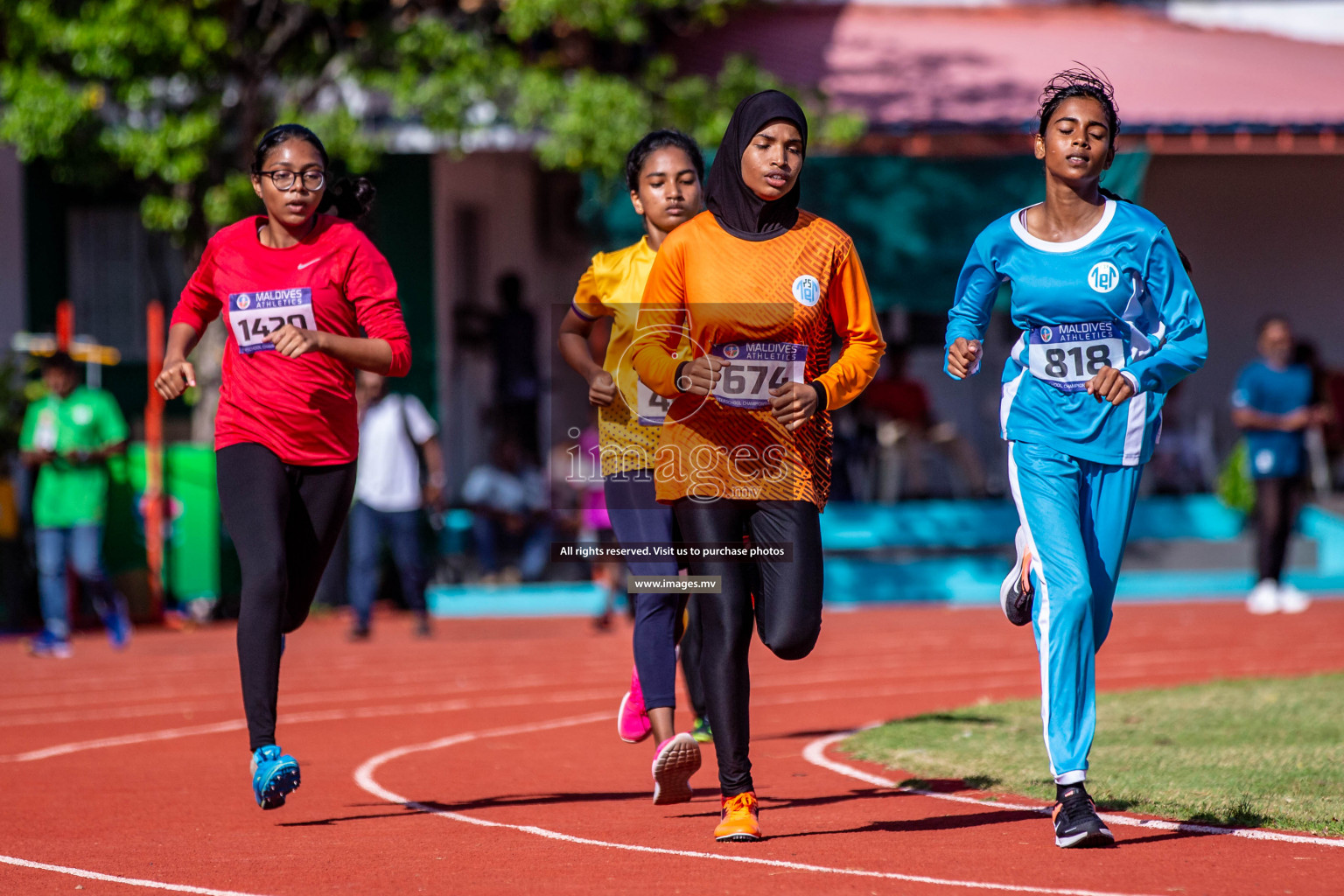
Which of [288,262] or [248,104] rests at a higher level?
[248,104]

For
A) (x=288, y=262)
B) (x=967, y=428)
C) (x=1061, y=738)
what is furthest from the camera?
(x=967, y=428)

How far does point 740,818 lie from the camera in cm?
552

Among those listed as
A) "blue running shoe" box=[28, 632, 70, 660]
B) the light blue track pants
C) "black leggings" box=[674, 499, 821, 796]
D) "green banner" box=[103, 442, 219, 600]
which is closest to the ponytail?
"black leggings" box=[674, 499, 821, 796]

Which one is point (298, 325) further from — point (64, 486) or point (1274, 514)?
point (1274, 514)

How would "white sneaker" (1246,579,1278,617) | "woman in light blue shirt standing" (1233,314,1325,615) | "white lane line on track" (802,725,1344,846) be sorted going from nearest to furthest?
1. "white lane line on track" (802,725,1344,846)
2. "woman in light blue shirt standing" (1233,314,1325,615)
3. "white sneaker" (1246,579,1278,617)

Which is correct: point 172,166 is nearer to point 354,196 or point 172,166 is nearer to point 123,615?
point 123,615

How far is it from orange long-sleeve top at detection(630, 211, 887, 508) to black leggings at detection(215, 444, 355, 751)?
1.44m

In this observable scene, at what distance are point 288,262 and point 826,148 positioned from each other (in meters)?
11.8

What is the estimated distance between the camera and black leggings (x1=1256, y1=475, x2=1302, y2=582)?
1453 centimetres

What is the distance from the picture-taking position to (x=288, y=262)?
6.35m

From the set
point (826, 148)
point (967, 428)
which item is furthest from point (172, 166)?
point (967, 428)

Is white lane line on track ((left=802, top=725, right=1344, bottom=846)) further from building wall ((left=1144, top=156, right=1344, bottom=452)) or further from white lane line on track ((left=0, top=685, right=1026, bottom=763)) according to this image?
building wall ((left=1144, top=156, right=1344, bottom=452))

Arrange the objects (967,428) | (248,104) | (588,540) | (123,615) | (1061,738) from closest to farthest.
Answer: (1061,738) < (123,615) < (588,540) < (248,104) < (967,428)

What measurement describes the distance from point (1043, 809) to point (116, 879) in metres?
3.05
